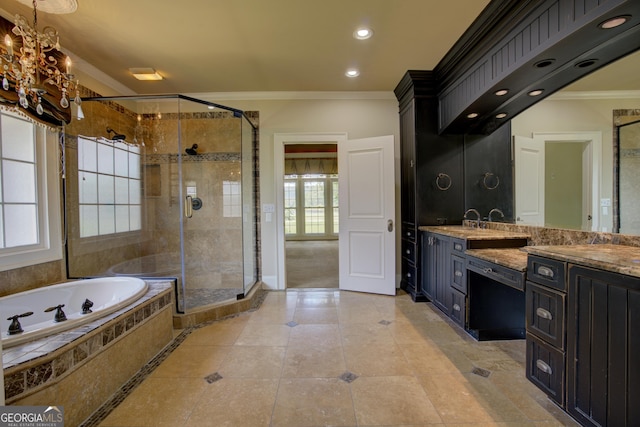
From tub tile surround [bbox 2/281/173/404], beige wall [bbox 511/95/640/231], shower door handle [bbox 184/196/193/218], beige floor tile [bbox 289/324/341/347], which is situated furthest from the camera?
shower door handle [bbox 184/196/193/218]

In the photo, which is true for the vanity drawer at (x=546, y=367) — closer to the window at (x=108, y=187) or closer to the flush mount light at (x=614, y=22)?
the flush mount light at (x=614, y=22)

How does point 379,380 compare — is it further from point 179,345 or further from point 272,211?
point 272,211

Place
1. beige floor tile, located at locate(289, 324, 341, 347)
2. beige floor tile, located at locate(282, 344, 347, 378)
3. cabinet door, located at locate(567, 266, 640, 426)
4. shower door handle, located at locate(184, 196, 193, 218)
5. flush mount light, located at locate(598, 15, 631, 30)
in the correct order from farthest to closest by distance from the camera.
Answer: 1. shower door handle, located at locate(184, 196, 193, 218)
2. beige floor tile, located at locate(289, 324, 341, 347)
3. beige floor tile, located at locate(282, 344, 347, 378)
4. flush mount light, located at locate(598, 15, 631, 30)
5. cabinet door, located at locate(567, 266, 640, 426)

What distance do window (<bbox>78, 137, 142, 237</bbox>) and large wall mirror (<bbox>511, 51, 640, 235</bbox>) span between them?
14.4 feet

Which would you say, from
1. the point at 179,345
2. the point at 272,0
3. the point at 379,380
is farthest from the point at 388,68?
the point at 179,345

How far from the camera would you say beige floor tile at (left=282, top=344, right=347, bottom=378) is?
1.88 meters

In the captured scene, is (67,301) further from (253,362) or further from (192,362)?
(253,362)

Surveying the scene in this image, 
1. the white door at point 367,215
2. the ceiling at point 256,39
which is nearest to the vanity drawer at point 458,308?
the white door at point 367,215

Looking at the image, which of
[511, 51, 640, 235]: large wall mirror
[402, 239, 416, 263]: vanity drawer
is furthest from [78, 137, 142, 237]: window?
[511, 51, 640, 235]: large wall mirror

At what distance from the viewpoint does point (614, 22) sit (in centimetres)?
144

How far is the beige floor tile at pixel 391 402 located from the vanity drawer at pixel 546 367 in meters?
0.62

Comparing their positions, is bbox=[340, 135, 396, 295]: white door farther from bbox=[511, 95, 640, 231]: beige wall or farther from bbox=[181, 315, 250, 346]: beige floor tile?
bbox=[181, 315, 250, 346]: beige floor tile

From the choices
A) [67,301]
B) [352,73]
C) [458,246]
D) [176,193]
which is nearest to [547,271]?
[458,246]

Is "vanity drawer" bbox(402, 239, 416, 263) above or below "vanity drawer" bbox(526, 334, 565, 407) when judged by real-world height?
above
